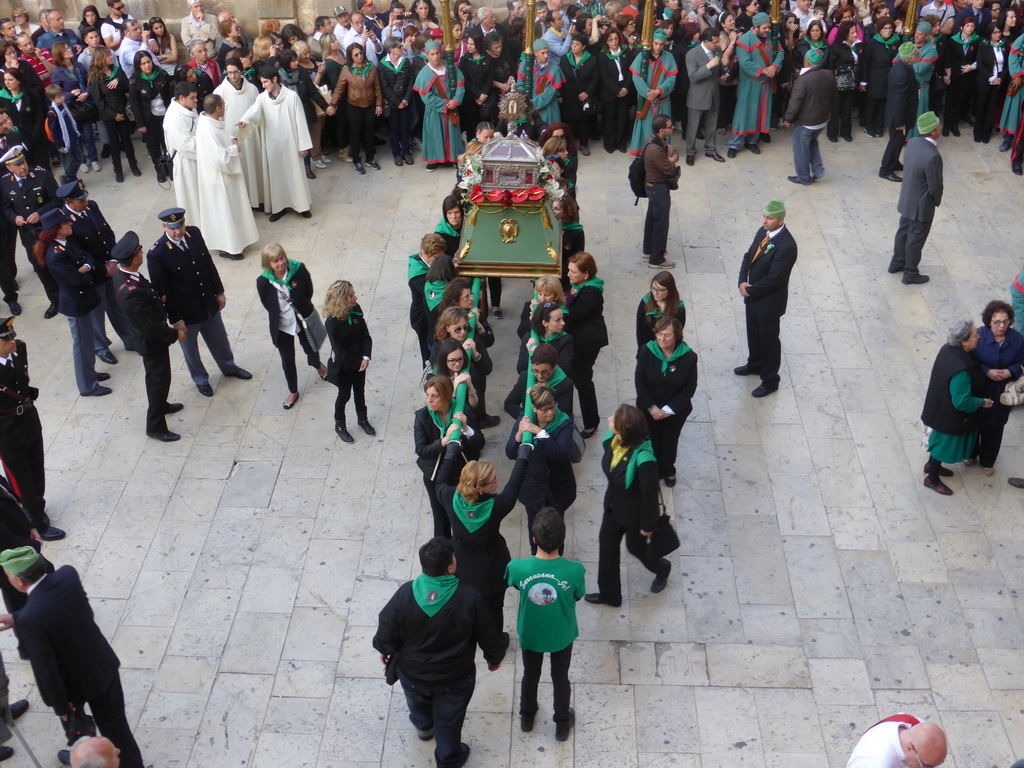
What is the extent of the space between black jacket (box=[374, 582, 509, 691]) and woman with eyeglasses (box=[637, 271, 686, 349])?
9.35 ft

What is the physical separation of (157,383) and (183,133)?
347 cm

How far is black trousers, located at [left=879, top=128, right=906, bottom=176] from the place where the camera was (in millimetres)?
12422

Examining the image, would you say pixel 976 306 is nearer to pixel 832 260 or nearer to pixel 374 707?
pixel 832 260

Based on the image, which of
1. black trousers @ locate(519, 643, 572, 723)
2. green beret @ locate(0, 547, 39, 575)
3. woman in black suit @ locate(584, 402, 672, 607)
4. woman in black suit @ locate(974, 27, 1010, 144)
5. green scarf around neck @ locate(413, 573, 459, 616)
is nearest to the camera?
green scarf around neck @ locate(413, 573, 459, 616)

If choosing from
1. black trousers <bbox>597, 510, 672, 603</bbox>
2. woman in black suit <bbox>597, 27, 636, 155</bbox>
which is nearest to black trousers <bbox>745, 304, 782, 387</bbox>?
black trousers <bbox>597, 510, 672, 603</bbox>

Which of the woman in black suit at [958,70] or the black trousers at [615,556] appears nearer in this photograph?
the black trousers at [615,556]

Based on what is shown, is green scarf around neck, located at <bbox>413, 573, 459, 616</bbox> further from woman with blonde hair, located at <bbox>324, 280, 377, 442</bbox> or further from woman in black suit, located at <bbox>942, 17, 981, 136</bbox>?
woman in black suit, located at <bbox>942, 17, 981, 136</bbox>

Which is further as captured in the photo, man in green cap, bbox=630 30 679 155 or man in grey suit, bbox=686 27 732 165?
man in grey suit, bbox=686 27 732 165

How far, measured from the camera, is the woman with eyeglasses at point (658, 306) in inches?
306

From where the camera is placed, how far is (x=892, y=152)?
12539 millimetres

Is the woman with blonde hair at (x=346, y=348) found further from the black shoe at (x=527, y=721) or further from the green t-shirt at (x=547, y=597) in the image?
the black shoe at (x=527, y=721)

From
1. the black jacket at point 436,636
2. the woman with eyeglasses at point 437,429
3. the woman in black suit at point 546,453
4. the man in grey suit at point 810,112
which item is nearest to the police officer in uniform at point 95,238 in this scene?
the woman with eyeglasses at point 437,429

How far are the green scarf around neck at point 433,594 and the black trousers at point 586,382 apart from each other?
294 centimetres

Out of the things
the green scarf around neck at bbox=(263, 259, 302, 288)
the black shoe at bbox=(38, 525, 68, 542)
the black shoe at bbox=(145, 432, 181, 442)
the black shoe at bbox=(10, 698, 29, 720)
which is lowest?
the black shoe at bbox=(10, 698, 29, 720)
